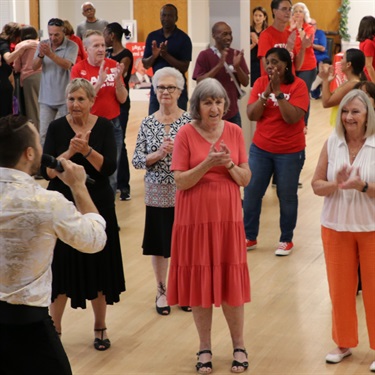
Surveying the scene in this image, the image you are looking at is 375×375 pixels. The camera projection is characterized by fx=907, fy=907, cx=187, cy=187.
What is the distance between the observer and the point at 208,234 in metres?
5.11

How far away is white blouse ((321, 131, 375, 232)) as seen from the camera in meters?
5.04

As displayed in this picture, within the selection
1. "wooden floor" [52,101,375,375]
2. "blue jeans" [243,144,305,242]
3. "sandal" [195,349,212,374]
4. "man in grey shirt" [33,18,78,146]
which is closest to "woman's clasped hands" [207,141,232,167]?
"sandal" [195,349,212,374]

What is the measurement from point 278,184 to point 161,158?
5.88 ft

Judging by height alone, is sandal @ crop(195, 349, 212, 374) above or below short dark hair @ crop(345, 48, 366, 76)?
below

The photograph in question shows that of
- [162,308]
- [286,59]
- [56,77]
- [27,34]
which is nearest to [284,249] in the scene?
[286,59]

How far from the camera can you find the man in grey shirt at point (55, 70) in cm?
961

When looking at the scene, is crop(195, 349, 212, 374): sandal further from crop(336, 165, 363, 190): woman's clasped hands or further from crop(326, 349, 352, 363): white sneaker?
crop(336, 165, 363, 190): woman's clasped hands

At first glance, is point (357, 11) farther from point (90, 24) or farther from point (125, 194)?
point (125, 194)

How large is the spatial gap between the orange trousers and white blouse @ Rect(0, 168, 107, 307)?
2010 millimetres

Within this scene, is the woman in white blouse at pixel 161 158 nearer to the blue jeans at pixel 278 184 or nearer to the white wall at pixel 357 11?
the blue jeans at pixel 278 184

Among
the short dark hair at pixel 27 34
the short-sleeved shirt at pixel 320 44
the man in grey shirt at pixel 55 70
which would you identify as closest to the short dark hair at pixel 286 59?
the man in grey shirt at pixel 55 70

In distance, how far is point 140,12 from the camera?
18.1 m

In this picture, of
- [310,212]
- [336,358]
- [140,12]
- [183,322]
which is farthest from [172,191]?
[140,12]

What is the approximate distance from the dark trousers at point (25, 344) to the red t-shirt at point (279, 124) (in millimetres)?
3939
